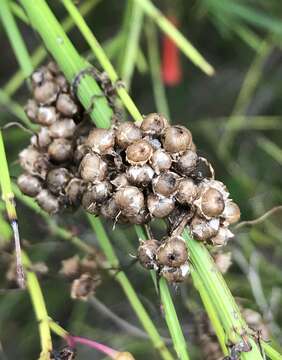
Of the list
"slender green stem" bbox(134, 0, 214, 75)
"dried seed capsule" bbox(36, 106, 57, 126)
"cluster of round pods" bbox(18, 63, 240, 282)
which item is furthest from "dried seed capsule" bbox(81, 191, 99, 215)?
"slender green stem" bbox(134, 0, 214, 75)

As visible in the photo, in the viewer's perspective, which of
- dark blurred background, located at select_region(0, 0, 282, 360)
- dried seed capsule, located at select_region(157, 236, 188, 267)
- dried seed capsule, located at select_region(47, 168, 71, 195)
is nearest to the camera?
dried seed capsule, located at select_region(157, 236, 188, 267)

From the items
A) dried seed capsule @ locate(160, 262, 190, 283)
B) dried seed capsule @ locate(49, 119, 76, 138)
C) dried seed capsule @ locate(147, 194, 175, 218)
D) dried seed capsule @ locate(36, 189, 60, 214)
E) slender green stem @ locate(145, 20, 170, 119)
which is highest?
slender green stem @ locate(145, 20, 170, 119)

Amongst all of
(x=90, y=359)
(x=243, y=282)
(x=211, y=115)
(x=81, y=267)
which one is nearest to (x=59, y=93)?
(x=81, y=267)

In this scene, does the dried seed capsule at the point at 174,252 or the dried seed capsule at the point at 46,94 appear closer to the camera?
the dried seed capsule at the point at 174,252

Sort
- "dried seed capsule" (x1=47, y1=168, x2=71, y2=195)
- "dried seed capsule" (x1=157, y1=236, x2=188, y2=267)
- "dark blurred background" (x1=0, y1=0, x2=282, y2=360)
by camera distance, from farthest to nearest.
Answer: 1. "dark blurred background" (x1=0, y1=0, x2=282, y2=360)
2. "dried seed capsule" (x1=47, y1=168, x2=71, y2=195)
3. "dried seed capsule" (x1=157, y1=236, x2=188, y2=267)

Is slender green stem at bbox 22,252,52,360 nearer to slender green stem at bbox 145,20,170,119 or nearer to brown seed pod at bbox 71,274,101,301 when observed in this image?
brown seed pod at bbox 71,274,101,301

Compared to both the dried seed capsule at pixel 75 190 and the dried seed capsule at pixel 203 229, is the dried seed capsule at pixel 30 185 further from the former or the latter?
the dried seed capsule at pixel 203 229

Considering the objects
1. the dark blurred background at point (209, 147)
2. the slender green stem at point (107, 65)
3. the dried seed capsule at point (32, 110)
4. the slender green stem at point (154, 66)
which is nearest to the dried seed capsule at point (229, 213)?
the slender green stem at point (107, 65)

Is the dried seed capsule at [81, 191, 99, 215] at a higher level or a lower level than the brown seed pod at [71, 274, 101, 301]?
lower
